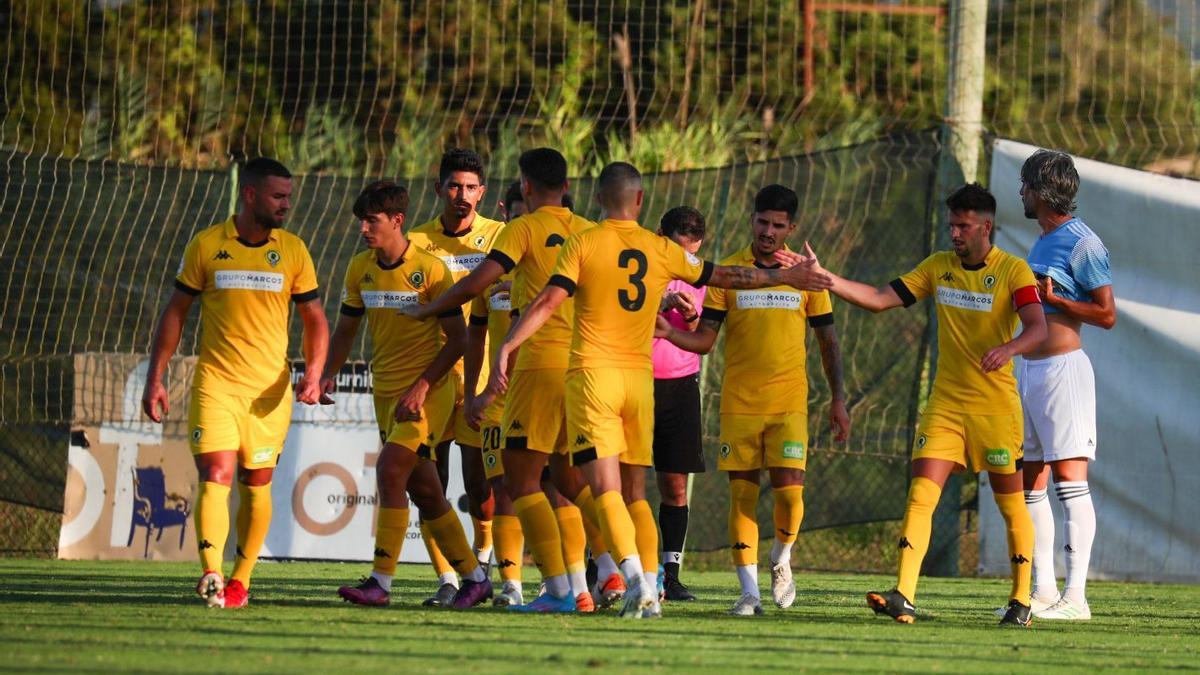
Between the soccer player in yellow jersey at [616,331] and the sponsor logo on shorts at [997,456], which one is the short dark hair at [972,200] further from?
the sponsor logo on shorts at [997,456]

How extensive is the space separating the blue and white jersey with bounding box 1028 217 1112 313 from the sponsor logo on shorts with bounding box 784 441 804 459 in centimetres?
150

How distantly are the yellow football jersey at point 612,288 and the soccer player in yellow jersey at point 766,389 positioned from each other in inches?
→ 33.0

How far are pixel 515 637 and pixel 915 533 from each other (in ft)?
7.16

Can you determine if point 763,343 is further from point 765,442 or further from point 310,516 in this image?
point 310,516

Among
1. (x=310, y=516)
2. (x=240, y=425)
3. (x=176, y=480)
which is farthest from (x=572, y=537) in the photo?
(x=176, y=480)

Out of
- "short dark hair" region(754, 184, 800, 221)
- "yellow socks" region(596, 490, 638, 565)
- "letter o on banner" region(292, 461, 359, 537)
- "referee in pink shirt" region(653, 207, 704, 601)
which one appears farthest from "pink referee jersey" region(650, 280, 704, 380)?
"letter o on banner" region(292, 461, 359, 537)

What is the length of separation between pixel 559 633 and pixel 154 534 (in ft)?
21.1

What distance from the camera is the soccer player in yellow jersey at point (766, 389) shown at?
8.30 meters

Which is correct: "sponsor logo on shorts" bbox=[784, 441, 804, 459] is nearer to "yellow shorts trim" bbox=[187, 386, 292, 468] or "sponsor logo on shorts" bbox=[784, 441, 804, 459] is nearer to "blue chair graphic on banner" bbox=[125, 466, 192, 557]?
"yellow shorts trim" bbox=[187, 386, 292, 468]

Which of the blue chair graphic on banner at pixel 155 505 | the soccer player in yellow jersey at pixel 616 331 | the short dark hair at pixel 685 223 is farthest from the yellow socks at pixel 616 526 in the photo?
the blue chair graphic on banner at pixel 155 505

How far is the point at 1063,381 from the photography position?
839 cm

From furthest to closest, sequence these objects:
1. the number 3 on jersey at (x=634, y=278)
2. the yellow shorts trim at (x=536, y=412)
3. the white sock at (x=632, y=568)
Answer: the yellow shorts trim at (x=536, y=412) → the number 3 on jersey at (x=634, y=278) → the white sock at (x=632, y=568)

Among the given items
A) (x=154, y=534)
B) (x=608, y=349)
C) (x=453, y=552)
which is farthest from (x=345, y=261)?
(x=608, y=349)

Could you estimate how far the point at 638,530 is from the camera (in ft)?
25.4
